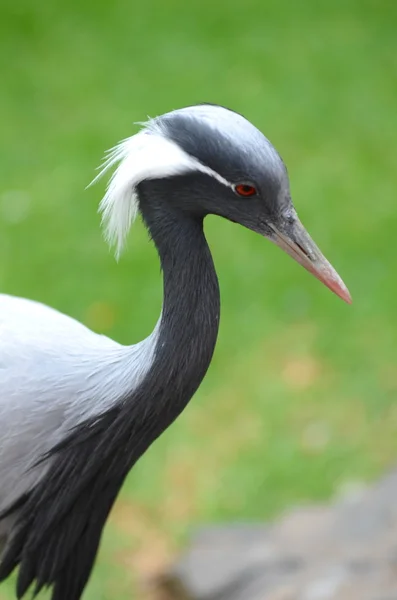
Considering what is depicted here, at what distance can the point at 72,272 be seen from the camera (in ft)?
16.0

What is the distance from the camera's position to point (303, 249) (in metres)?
2.03

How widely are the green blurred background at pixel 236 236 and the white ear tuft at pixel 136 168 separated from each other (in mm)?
1983

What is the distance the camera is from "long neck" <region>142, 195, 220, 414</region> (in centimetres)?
200

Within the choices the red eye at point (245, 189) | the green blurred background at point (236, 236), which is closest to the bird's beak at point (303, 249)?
the red eye at point (245, 189)

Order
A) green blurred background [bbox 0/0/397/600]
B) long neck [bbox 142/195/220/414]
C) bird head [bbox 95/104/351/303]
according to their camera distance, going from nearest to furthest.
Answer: bird head [bbox 95/104/351/303] → long neck [bbox 142/195/220/414] → green blurred background [bbox 0/0/397/600]

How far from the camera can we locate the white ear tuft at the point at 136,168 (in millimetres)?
1898

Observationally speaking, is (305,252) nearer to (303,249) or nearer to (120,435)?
(303,249)

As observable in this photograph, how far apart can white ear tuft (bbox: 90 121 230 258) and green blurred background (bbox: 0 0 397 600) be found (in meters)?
1.98

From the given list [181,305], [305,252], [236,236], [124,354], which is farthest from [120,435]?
[236,236]

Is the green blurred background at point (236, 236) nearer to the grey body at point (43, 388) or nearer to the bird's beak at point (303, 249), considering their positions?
the grey body at point (43, 388)

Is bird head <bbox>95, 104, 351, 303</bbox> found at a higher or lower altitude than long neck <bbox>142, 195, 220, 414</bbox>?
higher

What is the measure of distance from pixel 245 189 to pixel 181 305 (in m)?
0.30

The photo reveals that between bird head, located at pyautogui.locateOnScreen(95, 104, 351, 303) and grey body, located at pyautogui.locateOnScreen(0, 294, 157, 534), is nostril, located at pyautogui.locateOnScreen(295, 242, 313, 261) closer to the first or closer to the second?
bird head, located at pyautogui.locateOnScreen(95, 104, 351, 303)

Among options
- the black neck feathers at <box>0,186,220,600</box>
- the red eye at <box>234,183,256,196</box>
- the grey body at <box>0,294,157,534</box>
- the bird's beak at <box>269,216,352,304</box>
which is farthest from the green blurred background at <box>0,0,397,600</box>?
the red eye at <box>234,183,256,196</box>
